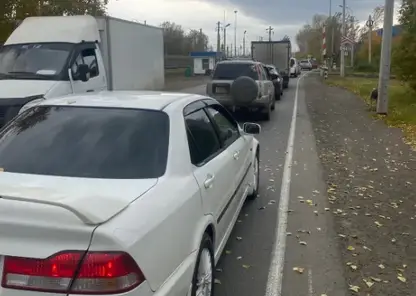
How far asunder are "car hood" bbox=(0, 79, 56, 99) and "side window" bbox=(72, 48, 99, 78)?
1046mm

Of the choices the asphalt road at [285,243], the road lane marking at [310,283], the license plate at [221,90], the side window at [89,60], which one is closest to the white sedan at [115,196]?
the asphalt road at [285,243]

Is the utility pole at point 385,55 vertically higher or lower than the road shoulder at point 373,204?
higher

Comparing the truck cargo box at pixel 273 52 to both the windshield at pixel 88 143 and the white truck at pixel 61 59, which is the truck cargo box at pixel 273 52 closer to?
the white truck at pixel 61 59

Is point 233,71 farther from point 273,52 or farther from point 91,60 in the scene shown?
point 273,52

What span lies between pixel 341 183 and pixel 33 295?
6.15m

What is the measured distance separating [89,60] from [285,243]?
7.27 meters

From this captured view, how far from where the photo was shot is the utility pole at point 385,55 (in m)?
16.1

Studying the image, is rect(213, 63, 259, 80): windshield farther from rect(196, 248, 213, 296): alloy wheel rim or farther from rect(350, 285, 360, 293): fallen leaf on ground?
rect(196, 248, 213, 296): alloy wheel rim

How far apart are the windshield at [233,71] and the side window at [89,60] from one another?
5.10 m

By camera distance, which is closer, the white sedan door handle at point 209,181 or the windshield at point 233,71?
the white sedan door handle at point 209,181

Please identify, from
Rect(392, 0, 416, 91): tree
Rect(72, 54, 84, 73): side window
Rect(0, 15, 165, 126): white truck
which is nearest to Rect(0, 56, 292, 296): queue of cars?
Rect(0, 15, 165, 126): white truck

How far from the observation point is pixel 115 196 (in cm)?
274

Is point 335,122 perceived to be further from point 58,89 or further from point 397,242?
point 397,242

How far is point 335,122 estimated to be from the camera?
15.5 m
